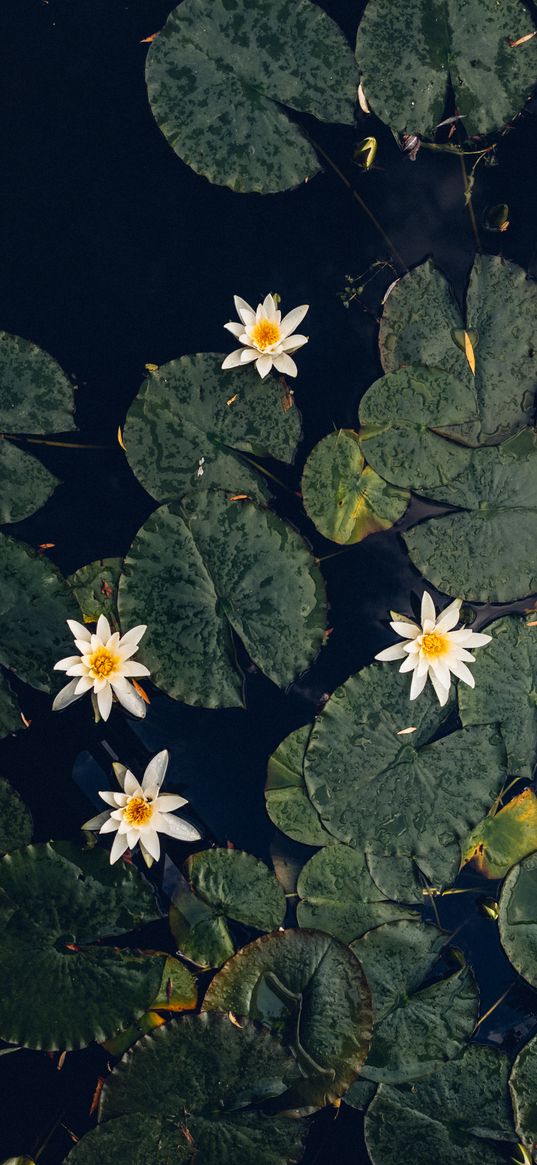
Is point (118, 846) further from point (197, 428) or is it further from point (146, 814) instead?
point (197, 428)

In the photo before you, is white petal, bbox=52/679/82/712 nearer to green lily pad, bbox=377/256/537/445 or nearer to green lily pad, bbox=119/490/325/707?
green lily pad, bbox=119/490/325/707

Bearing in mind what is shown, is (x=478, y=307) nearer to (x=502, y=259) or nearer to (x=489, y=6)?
(x=502, y=259)

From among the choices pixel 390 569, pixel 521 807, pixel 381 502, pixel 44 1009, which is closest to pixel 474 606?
pixel 390 569

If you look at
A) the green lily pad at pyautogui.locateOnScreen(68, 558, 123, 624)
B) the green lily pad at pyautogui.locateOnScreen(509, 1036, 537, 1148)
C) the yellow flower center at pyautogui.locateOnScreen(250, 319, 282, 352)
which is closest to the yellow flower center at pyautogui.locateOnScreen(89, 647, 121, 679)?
the green lily pad at pyautogui.locateOnScreen(68, 558, 123, 624)

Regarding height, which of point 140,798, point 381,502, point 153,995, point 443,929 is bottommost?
point 443,929

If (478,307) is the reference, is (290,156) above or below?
above

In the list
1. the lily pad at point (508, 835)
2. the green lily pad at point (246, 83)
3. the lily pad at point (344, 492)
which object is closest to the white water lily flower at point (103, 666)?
the lily pad at point (344, 492)
